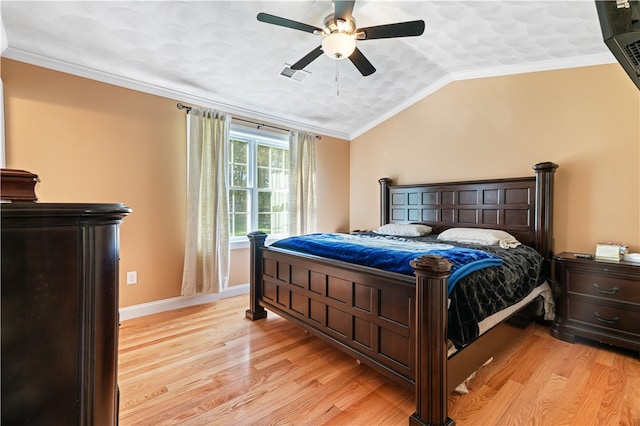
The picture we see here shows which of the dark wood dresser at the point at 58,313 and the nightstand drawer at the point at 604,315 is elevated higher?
the dark wood dresser at the point at 58,313

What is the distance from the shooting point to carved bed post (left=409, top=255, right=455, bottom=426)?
4.62 feet

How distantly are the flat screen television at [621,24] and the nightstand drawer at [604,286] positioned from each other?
1999mm

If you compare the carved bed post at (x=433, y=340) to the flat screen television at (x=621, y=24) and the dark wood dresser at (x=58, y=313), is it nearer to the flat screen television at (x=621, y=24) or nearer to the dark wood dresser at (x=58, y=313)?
the flat screen television at (x=621, y=24)

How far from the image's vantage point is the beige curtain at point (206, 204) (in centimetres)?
319

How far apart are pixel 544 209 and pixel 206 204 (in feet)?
11.8

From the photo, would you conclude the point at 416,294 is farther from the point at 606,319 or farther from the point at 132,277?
the point at 132,277

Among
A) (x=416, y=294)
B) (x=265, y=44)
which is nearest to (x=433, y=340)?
(x=416, y=294)

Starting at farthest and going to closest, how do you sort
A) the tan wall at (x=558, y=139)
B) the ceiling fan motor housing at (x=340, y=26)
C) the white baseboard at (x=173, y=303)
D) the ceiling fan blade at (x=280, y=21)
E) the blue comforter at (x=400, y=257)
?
the white baseboard at (x=173, y=303) → the tan wall at (x=558, y=139) → the ceiling fan motor housing at (x=340, y=26) → the ceiling fan blade at (x=280, y=21) → the blue comforter at (x=400, y=257)

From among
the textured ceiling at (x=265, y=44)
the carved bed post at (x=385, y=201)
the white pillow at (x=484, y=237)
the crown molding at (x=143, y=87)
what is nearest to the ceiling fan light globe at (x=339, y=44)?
the textured ceiling at (x=265, y=44)

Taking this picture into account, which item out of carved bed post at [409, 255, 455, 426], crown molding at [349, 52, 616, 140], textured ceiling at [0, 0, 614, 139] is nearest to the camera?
carved bed post at [409, 255, 455, 426]

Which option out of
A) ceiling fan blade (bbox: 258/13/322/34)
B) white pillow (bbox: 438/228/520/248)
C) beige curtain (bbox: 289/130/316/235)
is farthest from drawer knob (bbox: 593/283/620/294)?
beige curtain (bbox: 289/130/316/235)

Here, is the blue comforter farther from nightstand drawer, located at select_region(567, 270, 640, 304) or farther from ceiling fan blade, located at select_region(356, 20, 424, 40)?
ceiling fan blade, located at select_region(356, 20, 424, 40)

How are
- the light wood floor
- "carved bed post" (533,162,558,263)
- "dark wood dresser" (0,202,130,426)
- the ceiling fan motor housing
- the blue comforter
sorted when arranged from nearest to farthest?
"dark wood dresser" (0,202,130,426) < the light wood floor < the blue comforter < the ceiling fan motor housing < "carved bed post" (533,162,558,263)

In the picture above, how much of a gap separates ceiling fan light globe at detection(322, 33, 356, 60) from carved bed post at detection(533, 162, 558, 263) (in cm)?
222
